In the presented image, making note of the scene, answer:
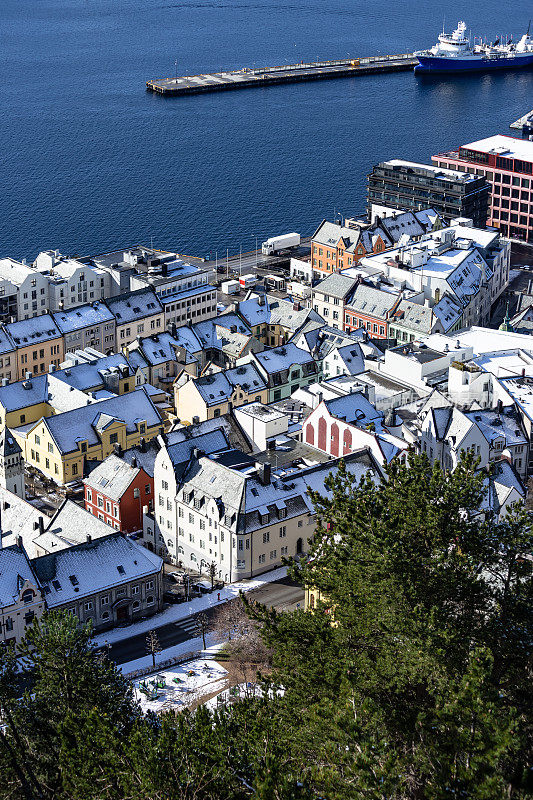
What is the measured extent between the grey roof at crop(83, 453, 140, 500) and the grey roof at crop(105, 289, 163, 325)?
155 ft

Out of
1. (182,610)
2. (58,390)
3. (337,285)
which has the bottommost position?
(182,610)

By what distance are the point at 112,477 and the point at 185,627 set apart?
22712 millimetres

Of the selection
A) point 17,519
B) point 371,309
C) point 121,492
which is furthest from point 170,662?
point 371,309

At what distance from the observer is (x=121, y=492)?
392ft

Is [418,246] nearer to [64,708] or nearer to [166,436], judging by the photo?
[166,436]

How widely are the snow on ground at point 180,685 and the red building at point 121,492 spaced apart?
25.6 meters

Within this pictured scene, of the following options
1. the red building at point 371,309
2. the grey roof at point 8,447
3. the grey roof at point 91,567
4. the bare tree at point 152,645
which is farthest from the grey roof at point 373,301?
the bare tree at point 152,645

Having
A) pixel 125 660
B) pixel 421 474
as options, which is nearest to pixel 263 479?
pixel 125 660

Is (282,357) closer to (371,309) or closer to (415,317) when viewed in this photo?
(415,317)

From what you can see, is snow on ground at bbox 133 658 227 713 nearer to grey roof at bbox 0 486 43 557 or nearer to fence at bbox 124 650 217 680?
fence at bbox 124 650 217 680

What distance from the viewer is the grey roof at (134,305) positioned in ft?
547

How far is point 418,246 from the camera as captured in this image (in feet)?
604

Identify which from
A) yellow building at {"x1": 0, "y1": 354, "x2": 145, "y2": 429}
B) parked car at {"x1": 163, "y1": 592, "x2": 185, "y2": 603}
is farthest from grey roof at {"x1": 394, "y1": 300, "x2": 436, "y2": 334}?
parked car at {"x1": 163, "y1": 592, "x2": 185, "y2": 603}

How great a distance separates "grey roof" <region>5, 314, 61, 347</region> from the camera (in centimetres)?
15775
